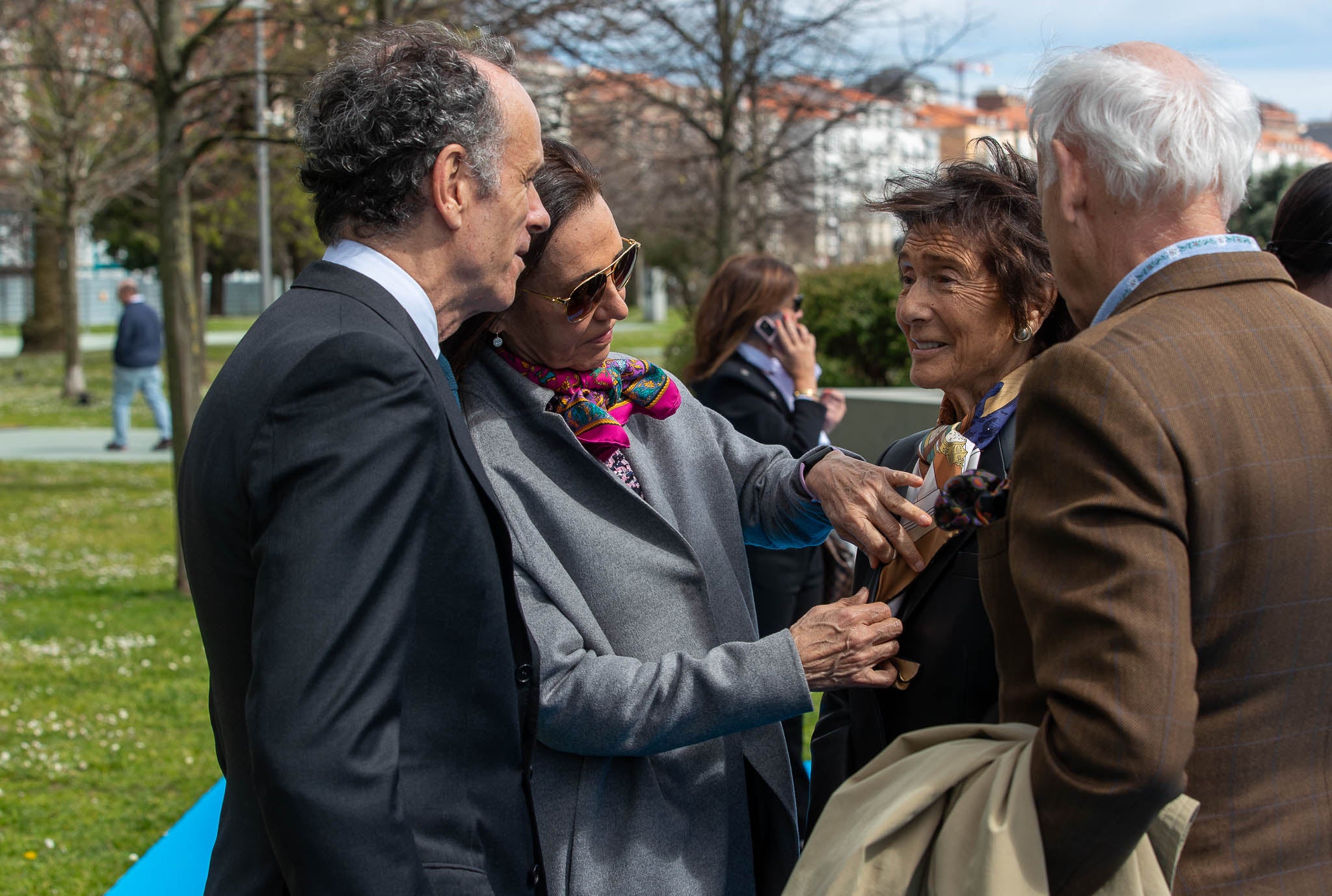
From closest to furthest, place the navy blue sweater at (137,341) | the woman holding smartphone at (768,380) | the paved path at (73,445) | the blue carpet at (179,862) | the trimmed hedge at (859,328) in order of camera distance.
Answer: the blue carpet at (179,862), the woman holding smartphone at (768,380), the trimmed hedge at (859,328), the paved path at (73,445), the navy blue sweater at (137,341)

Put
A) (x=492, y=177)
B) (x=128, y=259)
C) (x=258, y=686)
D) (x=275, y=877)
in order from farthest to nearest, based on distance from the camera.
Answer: (x=128, y=259) < (x=492, y=177) < (x=275, y=877) < (x=258, y=686)

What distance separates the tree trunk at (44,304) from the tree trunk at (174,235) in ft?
80.9

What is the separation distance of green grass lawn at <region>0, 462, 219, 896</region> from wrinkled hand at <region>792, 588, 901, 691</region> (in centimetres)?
334

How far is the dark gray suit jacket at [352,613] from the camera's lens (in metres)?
1.43

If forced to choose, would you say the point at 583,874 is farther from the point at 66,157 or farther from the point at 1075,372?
the point at 66,157

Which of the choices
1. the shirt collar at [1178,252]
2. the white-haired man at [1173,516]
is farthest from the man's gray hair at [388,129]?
the shirt collar at [1178,252]

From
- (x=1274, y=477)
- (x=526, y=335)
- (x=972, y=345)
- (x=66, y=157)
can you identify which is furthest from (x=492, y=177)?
(x=66, y=157)

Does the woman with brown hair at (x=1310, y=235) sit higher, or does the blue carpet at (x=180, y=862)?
the woman with brown hair at (x=1310, y=235)

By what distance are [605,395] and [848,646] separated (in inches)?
26.8

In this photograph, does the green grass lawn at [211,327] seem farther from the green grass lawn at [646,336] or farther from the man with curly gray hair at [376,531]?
the man with curly gray hair at [376,531]

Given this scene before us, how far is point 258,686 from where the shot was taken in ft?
4.74

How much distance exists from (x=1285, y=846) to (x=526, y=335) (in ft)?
4.92

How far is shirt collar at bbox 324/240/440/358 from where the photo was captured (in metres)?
1.70

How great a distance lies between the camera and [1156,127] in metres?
1.38
